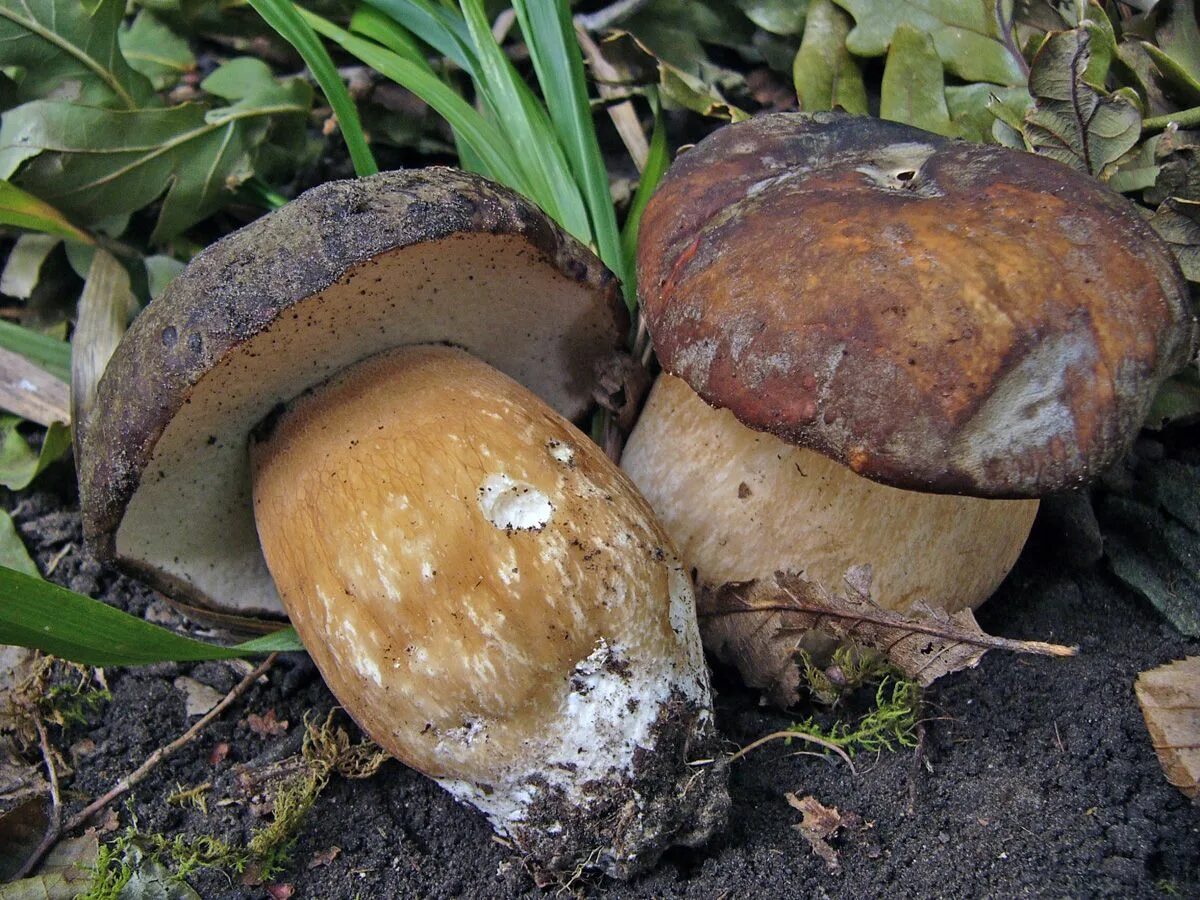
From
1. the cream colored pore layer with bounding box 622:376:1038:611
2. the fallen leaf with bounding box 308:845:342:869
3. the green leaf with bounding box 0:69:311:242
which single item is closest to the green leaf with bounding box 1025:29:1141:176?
the cream colored pore layer with bounding box 622:376:1038:611

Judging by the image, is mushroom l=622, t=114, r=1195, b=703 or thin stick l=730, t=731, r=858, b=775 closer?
mushroom l=622, t=114, r=1195, b=703

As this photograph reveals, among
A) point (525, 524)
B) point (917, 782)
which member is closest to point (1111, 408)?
point (917, 782)

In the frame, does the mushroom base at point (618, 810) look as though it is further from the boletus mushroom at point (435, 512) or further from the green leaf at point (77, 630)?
the green leaf at point (77, 630)

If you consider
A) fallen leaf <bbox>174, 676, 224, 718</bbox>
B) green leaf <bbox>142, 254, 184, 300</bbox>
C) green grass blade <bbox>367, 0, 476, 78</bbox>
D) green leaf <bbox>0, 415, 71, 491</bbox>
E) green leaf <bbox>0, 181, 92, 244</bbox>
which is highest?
green grass blade <bbox>367, 0, 476, 78</bbox>

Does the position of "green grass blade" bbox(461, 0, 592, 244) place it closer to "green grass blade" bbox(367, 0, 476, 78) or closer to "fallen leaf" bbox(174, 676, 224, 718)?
"green grass blade" bbox(367, 0, 476, 78)

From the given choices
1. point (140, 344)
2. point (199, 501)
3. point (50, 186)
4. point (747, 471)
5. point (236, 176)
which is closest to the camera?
point (140, 344)

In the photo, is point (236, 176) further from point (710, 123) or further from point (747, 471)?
point (747, 471)

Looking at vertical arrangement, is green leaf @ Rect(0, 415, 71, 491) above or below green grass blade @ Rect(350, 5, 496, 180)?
below
